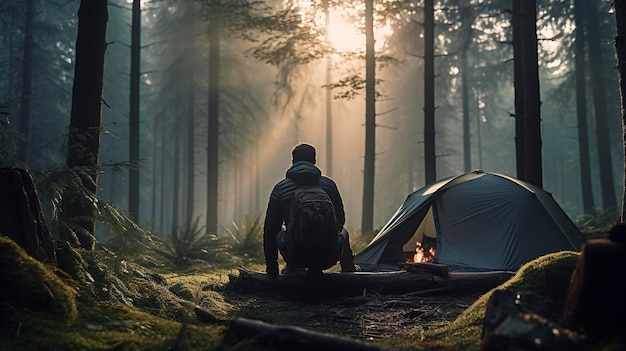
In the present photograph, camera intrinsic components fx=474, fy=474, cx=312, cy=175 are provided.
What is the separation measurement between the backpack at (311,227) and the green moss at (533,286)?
6.61 feet

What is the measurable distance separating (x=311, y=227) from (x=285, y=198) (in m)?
0.76

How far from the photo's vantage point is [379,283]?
6.71 metres

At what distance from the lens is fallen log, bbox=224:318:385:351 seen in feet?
8.88

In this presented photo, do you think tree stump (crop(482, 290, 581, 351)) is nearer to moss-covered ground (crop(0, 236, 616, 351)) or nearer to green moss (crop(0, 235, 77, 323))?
moss-covered ground (crop(0, 236, 616, 351))

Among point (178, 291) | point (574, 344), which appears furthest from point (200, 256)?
point (574, 344)

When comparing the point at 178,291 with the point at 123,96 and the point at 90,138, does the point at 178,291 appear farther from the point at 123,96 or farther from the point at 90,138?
the point at 123,96

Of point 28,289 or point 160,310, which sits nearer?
point 28,289

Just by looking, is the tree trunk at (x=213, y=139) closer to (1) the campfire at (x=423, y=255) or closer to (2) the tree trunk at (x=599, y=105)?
(1) the campfire at (x=423, y=255)

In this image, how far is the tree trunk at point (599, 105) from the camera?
64.8 feet

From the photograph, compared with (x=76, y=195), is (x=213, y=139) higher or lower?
higher

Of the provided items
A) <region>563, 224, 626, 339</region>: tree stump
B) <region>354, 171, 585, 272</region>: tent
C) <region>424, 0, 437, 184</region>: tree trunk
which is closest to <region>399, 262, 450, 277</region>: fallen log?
<region>354, 171, 585, 272</region>: tent

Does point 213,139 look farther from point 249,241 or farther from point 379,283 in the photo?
point 379,283

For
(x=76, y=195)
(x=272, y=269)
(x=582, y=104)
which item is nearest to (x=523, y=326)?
(x=272, y=269)

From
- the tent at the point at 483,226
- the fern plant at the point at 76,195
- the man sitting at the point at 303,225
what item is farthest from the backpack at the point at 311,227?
the tent at the point at 483,226
